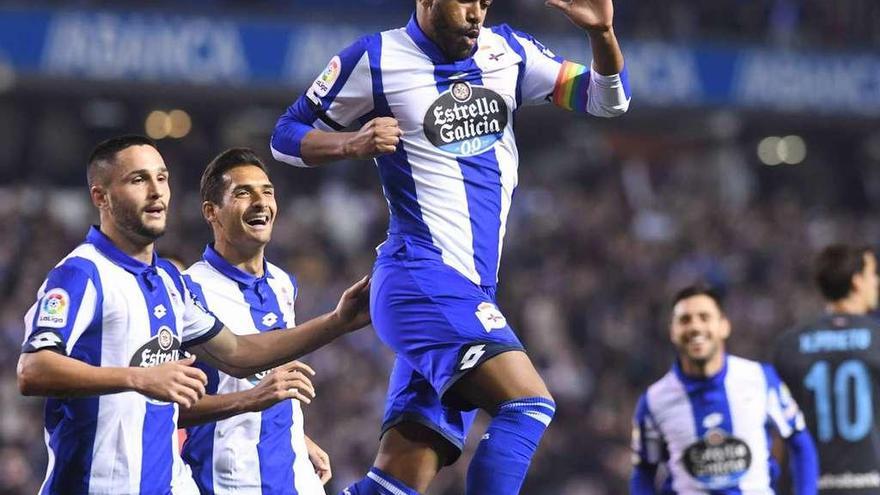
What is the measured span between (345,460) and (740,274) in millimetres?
7327

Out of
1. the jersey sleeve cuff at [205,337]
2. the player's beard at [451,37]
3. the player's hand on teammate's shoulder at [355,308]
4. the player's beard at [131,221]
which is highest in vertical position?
the player's beard at [451,37]

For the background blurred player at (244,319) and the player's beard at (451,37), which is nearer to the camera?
the player's beard at (451,37)

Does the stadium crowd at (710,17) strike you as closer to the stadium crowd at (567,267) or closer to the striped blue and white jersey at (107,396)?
the stadium crowd at (567,267)

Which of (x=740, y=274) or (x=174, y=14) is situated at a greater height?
(x=174, y=14)

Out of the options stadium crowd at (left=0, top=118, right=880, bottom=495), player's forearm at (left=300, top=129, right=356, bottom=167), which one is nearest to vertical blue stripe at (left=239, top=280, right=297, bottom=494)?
player's forearm at (left=300, top=129, right=356, bottom=167)

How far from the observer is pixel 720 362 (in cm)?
773

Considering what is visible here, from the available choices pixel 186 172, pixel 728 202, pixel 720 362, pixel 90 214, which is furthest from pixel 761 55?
pixel 720 362

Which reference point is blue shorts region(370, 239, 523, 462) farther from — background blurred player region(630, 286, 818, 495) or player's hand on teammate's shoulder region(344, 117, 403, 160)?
background blurred player region(630, 286, 818, 495)

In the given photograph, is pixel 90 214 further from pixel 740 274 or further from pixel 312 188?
pixel 740 274

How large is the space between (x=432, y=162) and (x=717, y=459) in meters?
2.95

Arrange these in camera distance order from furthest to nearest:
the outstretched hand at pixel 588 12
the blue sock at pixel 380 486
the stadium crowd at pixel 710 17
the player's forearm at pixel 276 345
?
the stadium crowd at pixel 710 17 → the player's forearm at pixel 276 345 → the blue sock at pixel 380 486 → the outstretched hand at pixel 588 12

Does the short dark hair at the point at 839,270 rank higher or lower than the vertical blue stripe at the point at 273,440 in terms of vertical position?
higher

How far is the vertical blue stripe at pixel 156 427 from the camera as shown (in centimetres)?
473

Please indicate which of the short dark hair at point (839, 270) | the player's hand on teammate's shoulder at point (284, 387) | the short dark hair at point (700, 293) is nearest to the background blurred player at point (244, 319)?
the player's hand on teammate's shoulder at point (284, 387)
